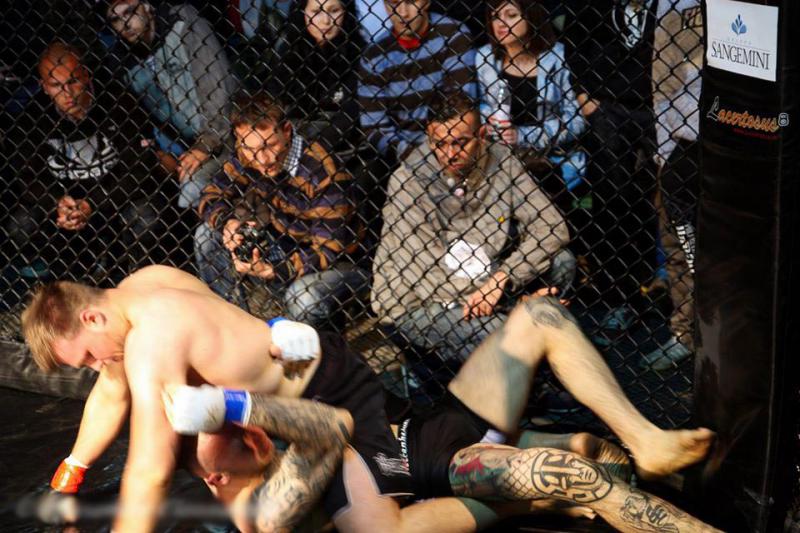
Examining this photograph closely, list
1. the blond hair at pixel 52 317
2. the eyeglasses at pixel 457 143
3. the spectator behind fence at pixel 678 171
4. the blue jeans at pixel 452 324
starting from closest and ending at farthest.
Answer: the blond hair at pixel 52 317 → the spectator behind fence at pixel 678 171 → the eyeglasses at pixel 457 143 → the blue jeans at pixel 452 324

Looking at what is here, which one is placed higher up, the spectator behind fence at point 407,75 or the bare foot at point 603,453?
the spectator behind fence at point 407,75

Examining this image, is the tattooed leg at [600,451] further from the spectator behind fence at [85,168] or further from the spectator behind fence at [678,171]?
the spectator behind fence at [85,168]

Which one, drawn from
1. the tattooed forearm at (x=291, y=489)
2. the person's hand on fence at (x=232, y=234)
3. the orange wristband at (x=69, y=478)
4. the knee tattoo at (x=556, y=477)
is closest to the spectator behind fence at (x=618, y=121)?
the knee tattoo at (x=556, y=477)

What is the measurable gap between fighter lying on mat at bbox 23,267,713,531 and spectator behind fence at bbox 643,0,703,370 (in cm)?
47

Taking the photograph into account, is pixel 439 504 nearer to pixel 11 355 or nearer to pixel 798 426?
pixel 798 426

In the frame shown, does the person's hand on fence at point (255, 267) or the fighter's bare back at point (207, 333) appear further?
the person's hand on fence at point (255, 267)

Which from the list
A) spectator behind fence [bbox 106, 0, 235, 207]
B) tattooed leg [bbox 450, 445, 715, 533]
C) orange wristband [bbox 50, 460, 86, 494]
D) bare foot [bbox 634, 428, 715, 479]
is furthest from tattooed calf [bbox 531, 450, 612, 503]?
spectator behind fence [bbox 106, 0, 235, 207]

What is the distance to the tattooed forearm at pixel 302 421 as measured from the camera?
2381 mm

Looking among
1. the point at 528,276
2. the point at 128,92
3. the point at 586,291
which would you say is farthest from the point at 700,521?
the point at 128,92

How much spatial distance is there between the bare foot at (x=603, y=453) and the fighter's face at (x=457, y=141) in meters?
1.01

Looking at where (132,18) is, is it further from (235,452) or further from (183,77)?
(235,452)

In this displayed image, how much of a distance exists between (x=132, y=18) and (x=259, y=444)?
6.83 feet

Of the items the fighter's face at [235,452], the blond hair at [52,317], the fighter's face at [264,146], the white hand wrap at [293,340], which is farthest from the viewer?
the fighter's face at [264,146]

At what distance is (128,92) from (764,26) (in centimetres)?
247
